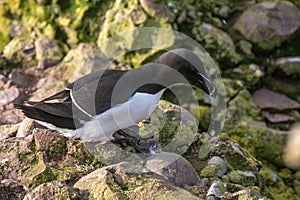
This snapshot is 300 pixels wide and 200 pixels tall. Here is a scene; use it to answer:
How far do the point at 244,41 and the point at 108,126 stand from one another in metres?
3.39

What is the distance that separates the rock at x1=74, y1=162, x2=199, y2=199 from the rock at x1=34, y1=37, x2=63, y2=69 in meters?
3.29

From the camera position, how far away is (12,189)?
4.21 meters

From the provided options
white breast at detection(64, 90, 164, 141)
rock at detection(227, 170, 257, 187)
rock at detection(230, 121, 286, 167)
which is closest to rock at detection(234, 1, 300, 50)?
rock at detection(230, 121, 286, 167)

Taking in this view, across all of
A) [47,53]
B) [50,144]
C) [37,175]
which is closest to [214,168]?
[50,144]

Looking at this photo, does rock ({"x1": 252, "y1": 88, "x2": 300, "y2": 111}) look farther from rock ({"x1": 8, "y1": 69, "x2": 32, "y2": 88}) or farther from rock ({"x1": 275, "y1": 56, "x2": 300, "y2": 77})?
rock ({"x1": 8, "y1": 69, "x2": 32, "y2": 88})

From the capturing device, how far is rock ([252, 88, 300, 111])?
23.8 ft

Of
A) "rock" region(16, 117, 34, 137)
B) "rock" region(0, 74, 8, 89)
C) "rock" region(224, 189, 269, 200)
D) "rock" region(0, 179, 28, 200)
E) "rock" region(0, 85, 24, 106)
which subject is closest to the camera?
"rock" region(0, 179, 28, 200)

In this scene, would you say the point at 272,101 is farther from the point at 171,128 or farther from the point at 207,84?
the point at 207,84

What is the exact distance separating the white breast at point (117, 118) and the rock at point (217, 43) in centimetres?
271

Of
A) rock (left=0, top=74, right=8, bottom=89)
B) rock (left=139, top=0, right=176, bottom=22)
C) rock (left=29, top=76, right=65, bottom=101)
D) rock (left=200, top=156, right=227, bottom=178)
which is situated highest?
rock (left=139, top=0, right=176, bottom=22)

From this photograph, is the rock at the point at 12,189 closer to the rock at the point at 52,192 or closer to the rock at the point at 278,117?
the rock at the point at 52,192

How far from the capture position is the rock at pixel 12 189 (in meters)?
4.18

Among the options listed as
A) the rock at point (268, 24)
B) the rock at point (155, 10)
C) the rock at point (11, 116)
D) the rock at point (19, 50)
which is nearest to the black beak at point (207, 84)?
the rock at point (11, 116)

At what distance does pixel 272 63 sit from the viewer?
7.77m
